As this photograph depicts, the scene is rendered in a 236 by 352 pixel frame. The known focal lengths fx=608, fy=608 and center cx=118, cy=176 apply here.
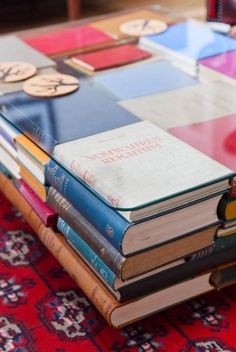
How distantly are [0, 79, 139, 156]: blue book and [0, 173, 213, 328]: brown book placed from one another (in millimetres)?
159

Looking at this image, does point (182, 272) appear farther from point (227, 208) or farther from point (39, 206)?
point (39, 206)

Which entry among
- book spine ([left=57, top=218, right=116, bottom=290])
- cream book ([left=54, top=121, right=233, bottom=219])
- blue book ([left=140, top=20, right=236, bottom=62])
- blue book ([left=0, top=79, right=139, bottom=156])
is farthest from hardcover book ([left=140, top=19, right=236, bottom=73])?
book spine ([left=57, top=218, right=116, bottom=290])

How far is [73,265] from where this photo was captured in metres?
0.94

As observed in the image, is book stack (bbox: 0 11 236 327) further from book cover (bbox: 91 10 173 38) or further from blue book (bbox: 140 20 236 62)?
book cover (bbox: 91 10 173 38)

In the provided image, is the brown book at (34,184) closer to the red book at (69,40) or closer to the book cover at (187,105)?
the book cover at (187,105)

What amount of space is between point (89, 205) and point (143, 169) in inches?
3.6

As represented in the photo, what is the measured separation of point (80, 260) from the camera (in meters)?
0.94

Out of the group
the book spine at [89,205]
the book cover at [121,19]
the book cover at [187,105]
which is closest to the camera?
Result: the book spine at [89,205]

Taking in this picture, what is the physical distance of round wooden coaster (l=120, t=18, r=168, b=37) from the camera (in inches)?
57.0

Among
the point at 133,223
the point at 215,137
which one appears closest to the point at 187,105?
the point at 215,137

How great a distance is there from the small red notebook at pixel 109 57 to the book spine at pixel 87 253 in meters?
0.43

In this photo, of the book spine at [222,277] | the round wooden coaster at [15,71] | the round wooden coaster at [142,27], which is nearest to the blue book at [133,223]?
the book spine at [222,277]

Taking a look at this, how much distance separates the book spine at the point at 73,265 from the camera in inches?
33.8

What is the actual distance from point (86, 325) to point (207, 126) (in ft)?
1.24
